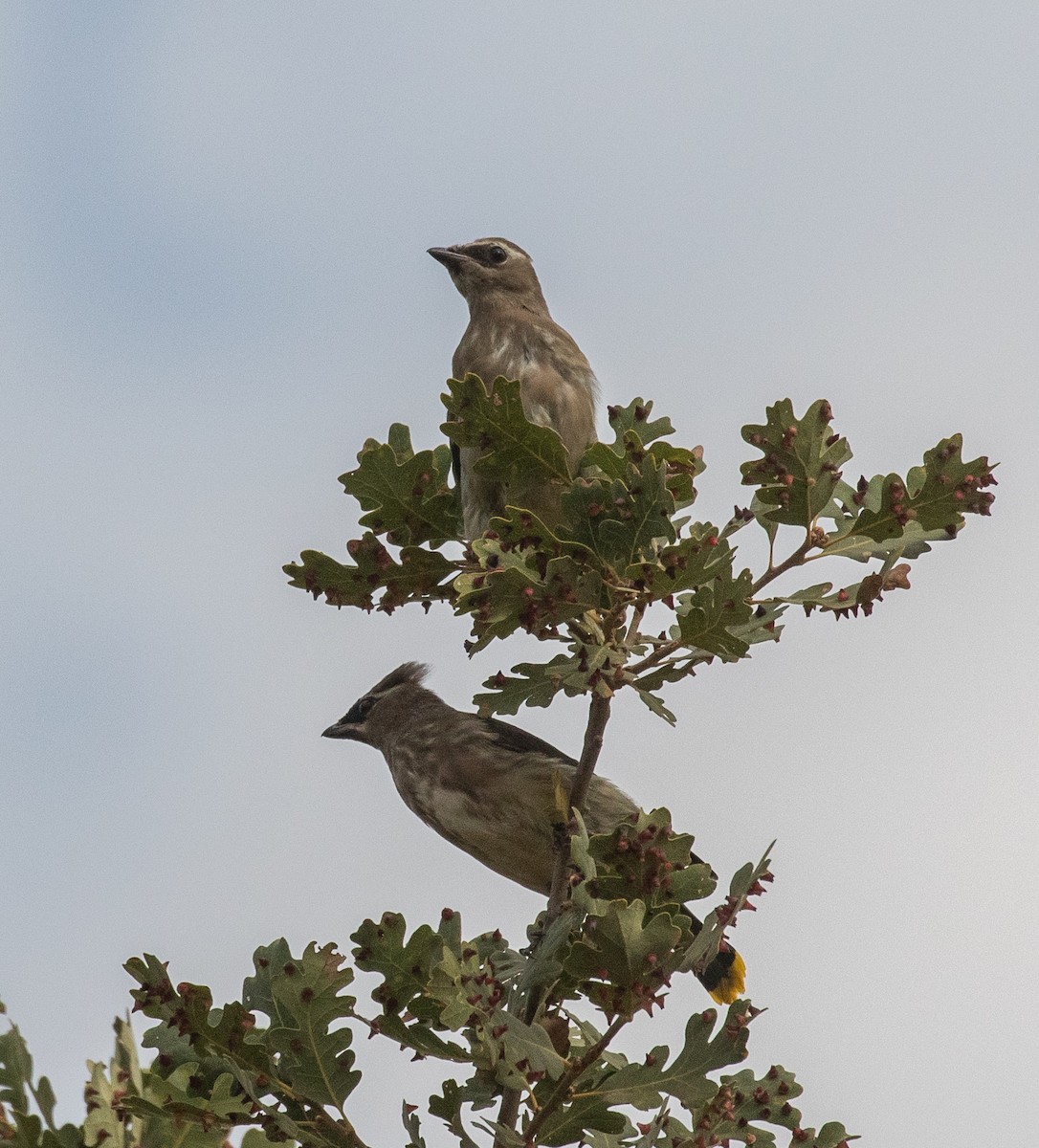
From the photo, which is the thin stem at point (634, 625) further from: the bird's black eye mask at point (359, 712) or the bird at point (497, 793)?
the bird's black eye mask at point (359, 712)

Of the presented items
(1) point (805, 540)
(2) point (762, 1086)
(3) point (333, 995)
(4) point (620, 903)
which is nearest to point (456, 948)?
(3) point (333, 995)

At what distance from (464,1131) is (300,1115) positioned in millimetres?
360

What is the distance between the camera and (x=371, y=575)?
12.7ft

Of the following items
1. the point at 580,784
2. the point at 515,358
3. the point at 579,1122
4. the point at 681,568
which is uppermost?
the point at 515,358

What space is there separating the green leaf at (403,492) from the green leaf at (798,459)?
2.46ft

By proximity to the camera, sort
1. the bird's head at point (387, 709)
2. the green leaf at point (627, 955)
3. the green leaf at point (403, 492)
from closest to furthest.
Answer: the green leaf at point (627, 955) → the green leaf at point (403, 492) → the bird's head at point (387, 709)

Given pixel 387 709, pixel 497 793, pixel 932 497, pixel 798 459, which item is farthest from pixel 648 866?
pixel 387 709

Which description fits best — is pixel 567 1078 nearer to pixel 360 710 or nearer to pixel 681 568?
pixel 681 568

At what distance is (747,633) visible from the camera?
140 inches

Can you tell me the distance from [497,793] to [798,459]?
7.46 ft

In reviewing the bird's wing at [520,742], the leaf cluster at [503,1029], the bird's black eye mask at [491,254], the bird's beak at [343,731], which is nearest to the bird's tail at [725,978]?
the bird's wing at [520,742]

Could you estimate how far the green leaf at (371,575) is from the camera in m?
3.85

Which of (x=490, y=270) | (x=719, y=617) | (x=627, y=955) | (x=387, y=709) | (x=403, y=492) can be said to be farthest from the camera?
(x=387, y=709)

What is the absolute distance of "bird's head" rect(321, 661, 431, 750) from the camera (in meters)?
6.49
